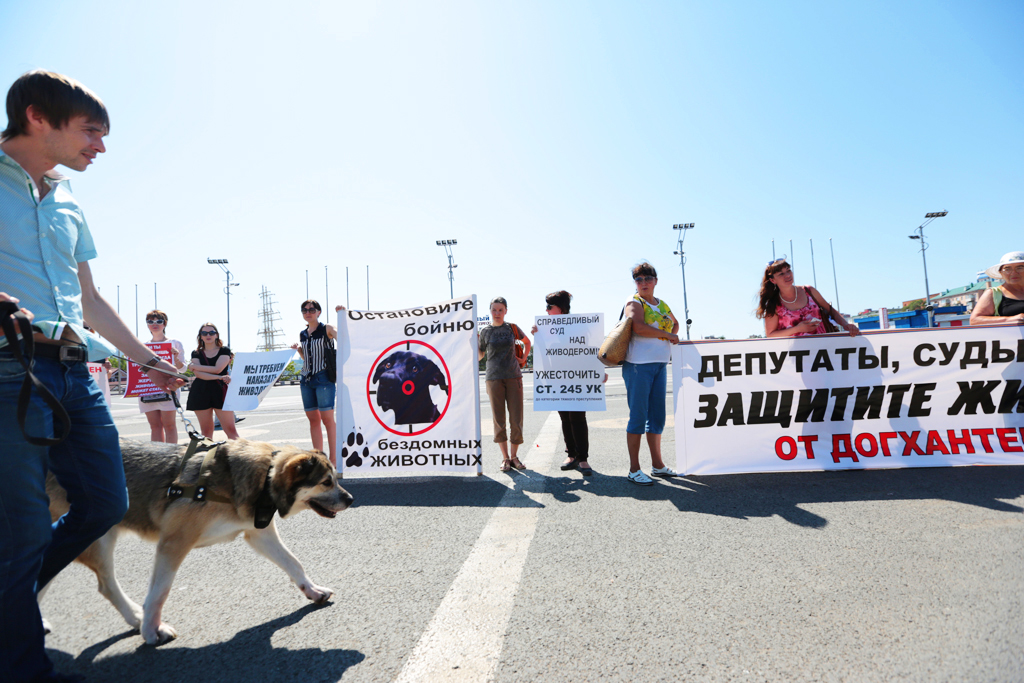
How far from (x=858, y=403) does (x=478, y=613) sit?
4.79 meters

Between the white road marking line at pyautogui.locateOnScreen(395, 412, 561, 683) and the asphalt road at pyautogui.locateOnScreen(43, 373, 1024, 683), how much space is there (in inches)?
0.5

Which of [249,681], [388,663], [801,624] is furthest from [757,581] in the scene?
[249,681]

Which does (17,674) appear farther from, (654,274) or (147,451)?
(654,274)

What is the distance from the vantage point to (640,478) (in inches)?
212

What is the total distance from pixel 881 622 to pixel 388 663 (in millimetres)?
2222

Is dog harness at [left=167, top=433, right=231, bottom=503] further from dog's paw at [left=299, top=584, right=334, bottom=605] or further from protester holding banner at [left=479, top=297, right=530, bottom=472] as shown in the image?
protester holding banner at [left=479, top=297, right=530, bottom=472]

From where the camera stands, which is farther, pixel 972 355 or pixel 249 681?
pixel 972 355

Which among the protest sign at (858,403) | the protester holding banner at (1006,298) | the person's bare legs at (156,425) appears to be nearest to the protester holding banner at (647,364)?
the protest sign at (858,403)

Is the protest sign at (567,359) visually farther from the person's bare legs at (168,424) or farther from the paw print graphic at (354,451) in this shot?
the person's bare legs at (168,424)

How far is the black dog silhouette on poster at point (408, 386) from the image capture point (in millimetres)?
6215

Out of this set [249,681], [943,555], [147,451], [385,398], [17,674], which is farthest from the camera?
[385,398]

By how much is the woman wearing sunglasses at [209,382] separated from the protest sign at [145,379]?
669 mm

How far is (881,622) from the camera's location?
2.47 metres

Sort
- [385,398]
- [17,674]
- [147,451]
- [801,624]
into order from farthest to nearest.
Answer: [385,398] < [147,451] < [801,624] < [17,674]
